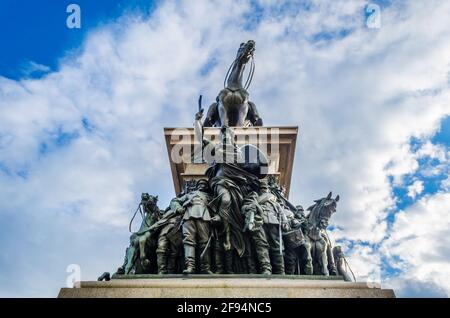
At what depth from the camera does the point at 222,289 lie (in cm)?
455

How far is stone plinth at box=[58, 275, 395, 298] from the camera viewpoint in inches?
177

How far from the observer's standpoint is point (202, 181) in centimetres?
666

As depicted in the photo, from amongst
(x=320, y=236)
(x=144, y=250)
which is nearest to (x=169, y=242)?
(x=144, y=250)

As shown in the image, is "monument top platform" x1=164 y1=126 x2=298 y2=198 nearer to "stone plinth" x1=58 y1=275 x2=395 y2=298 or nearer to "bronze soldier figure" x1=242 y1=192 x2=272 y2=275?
"bronze soldier figure" x1=242 y1=192 x2=272 y2=275

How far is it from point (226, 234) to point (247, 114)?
4371 millimetres

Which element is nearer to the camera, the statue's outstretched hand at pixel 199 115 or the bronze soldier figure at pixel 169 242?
the bronze soldier figure at pixel 169 242

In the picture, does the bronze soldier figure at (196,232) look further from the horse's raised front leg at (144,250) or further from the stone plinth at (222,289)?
the stone plinth at (222,289)

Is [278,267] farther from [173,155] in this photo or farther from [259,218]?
[173,155]

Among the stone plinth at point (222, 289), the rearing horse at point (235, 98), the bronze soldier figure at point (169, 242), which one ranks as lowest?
the stone plinth at point (222, 289)

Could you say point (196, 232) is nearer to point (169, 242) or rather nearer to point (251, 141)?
point (169, 242)

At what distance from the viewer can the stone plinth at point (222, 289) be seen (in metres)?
4.49

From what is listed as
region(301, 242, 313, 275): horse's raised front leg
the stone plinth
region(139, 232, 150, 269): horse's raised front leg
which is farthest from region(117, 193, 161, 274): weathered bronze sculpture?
region(301, 242, 313, 275): horse's raised front leg

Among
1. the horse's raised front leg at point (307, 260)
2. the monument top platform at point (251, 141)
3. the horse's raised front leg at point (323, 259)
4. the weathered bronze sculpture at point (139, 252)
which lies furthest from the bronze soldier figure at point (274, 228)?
the monument top platform at point (251, 141)
